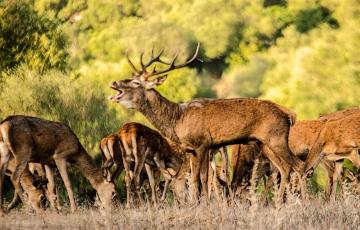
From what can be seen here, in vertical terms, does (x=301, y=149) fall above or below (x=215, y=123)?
below

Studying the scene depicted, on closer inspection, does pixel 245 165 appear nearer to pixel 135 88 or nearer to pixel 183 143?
pixel 183 143

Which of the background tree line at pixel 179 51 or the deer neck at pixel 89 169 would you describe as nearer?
the deer neck at pixel 89 169

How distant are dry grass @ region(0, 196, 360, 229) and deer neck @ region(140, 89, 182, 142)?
264 centimetres

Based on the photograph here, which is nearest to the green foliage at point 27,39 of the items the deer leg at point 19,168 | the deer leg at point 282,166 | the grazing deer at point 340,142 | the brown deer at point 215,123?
the deer leg at point 19,168

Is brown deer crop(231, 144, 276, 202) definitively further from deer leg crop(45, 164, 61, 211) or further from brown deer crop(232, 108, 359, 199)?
deer leg crop(45, 164, 61, 211)

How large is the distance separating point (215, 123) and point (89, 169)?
290 cm

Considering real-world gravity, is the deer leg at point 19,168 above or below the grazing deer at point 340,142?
above

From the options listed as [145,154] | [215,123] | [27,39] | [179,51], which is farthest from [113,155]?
[27,39]

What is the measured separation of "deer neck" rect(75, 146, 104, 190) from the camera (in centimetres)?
1571

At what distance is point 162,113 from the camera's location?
14.4m

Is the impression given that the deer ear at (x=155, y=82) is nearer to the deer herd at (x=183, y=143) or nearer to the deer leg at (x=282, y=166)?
the deer herd at (x=183, y=143)

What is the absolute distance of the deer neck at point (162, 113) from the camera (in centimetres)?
1424

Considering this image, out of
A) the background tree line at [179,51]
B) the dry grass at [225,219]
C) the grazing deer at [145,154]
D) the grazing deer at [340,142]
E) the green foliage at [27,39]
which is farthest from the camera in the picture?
the green foliage at [27,39]

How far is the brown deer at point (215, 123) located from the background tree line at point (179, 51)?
95cm
